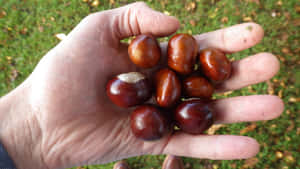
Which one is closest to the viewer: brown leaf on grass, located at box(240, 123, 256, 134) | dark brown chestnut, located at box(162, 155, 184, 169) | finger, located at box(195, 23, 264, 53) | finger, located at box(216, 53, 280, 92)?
finger, located at box(216, 53, 280, 92)

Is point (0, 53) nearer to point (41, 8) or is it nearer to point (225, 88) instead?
point (41, 8)

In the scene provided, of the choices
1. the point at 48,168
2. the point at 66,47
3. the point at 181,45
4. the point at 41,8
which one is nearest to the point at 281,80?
the point at 181,45

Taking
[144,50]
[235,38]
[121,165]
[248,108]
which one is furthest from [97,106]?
[235,38]

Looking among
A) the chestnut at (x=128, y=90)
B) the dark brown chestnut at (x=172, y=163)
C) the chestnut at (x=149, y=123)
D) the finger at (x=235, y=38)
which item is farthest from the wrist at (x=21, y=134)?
the finger at (x=235, y=38)

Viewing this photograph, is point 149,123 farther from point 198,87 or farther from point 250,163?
point 250,163

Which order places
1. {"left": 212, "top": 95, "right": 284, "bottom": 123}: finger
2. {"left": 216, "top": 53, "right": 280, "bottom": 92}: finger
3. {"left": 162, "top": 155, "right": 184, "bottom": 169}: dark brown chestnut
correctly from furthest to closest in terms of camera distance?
1. {"left": 162, "top": 155, "right": 184, "bottom": 169}: dark brown chestnut
2. {"left": 216, "top": 53, "right": 280, "bottom": 92}: finger
3. {"left": 212, "top": 95, "right": 284, "bottom": 123}: finger

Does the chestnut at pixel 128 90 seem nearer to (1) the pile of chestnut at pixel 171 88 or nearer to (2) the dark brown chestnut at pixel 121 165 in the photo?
(1) the pile of chestnut at pixel 171 88

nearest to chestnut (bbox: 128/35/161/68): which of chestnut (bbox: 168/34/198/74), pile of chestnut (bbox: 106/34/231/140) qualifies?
pile of chestnut (bbox: 106/34/231/140)

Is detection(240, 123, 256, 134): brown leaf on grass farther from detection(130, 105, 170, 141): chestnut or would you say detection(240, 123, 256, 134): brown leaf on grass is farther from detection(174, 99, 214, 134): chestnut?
detection(130, 105, 170, 141): chestnut
